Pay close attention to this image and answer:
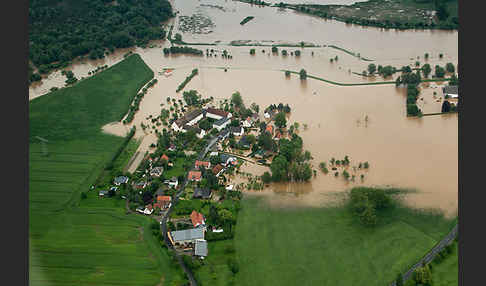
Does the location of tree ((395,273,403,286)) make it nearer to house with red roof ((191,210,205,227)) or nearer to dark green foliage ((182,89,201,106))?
house with red roof ((191,210,205,227))

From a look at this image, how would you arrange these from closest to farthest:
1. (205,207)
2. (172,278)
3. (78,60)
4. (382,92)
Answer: (172,278)
(205,207)
(382,92)
(78,60)

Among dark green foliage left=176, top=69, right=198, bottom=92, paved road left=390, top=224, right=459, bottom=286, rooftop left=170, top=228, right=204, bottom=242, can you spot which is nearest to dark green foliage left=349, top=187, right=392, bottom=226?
paved road left=390, top=224, right=459, bottom=286

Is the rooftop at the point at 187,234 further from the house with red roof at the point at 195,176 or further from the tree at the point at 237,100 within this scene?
the tree at the point at 237,100

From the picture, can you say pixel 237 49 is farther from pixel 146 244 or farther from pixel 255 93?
pixel 146 244

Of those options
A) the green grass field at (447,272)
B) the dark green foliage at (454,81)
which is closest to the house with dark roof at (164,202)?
the green grass field at (447,272)

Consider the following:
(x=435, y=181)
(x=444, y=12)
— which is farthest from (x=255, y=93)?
(x=444, y=12)

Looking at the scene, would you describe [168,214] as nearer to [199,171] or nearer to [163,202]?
[163,202]
